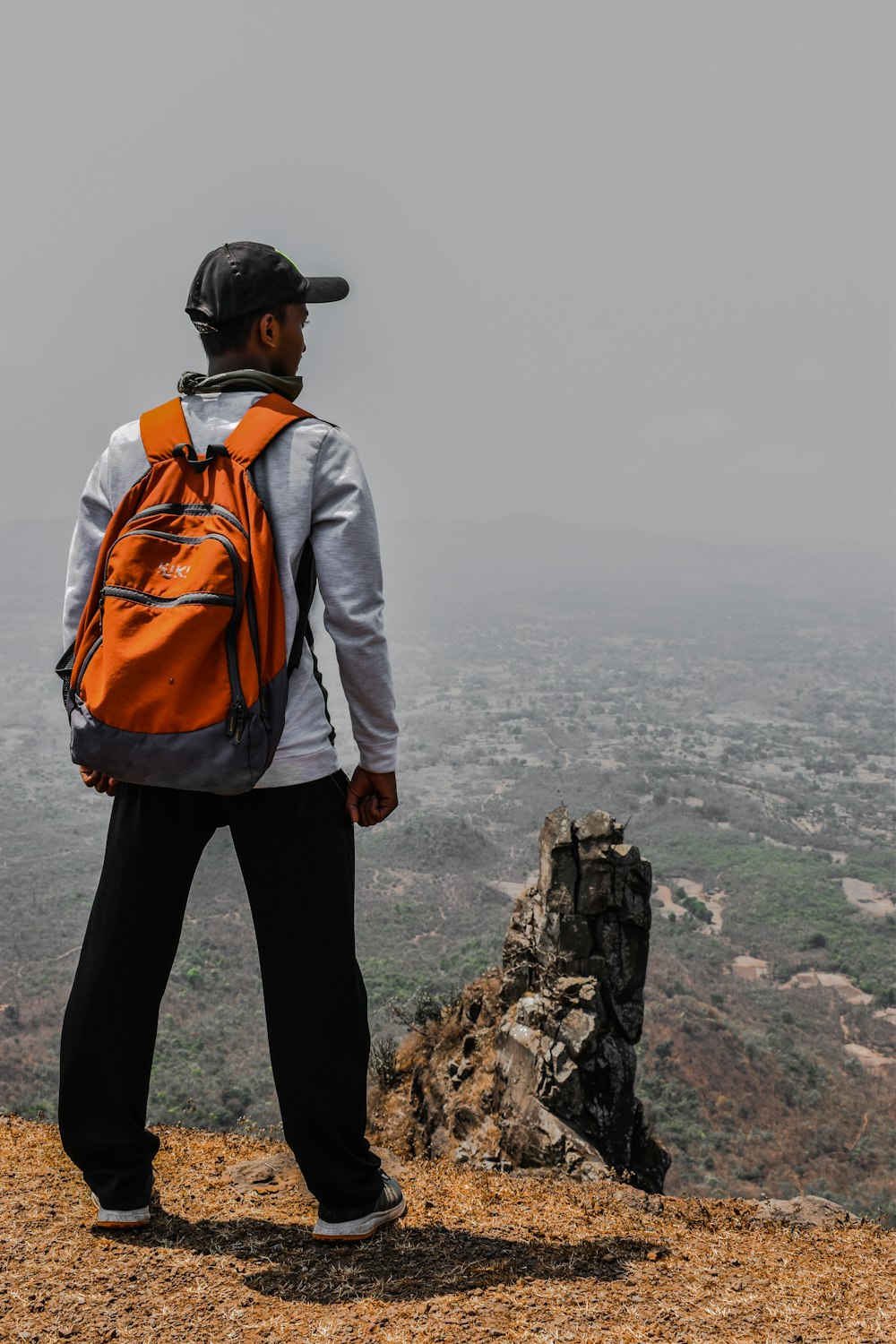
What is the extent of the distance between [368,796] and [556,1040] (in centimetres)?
503

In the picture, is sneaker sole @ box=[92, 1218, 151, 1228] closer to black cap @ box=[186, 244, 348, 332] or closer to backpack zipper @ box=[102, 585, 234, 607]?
backpack zipper @ box=[102, 585, 234, 607]

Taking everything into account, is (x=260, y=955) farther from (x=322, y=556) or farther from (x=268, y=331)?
(x=268, y=331)

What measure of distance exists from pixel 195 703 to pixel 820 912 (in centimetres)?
5489

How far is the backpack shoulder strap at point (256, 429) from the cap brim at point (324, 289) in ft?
1.28

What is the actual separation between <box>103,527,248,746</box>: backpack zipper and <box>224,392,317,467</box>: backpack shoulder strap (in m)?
0.23

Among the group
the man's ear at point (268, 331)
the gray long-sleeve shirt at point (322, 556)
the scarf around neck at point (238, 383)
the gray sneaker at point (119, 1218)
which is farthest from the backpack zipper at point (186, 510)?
the gray sneaker at point (119, 1218)

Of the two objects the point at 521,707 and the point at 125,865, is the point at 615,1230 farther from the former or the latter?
the point at 521,707

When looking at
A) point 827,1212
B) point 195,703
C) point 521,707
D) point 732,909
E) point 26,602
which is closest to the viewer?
point 195,703

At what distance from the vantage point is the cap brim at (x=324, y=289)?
2.37 metres

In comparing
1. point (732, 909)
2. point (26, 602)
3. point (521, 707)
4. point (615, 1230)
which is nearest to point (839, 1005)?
point (732, 909)

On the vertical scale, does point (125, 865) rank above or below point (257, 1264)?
above

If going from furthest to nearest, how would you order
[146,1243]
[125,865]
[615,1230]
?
[615,1230] < [146,1243] < [125,865]

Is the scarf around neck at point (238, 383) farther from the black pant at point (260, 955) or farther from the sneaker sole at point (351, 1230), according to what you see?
the sneaker sole at point (351, 1230)

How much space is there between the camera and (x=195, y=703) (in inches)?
77.0
